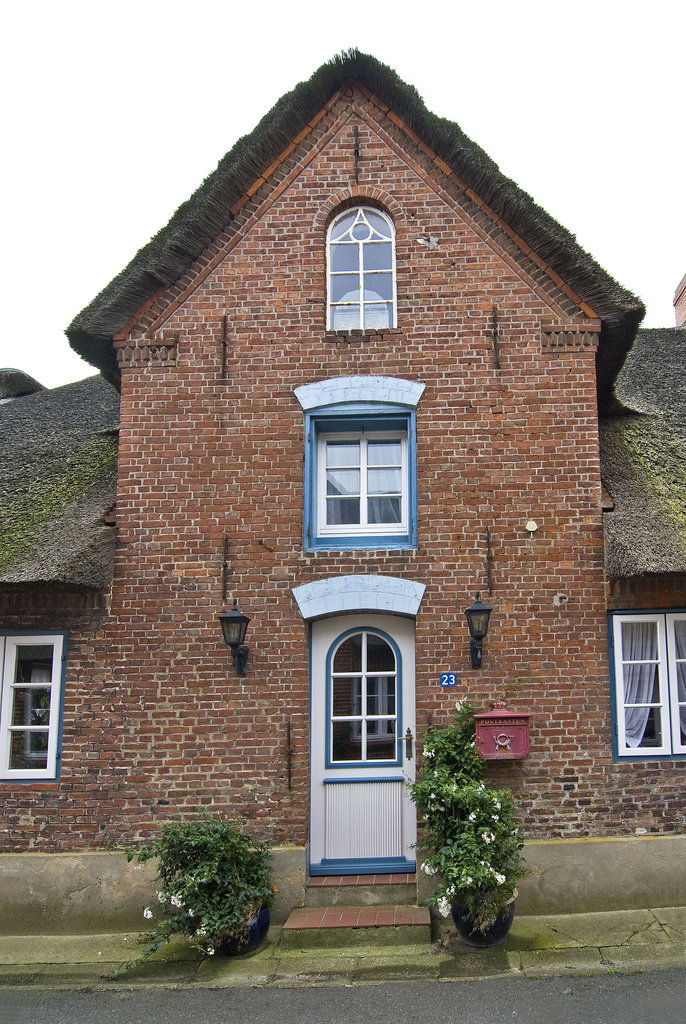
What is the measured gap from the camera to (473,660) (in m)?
7.44

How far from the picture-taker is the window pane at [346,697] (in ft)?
25.6

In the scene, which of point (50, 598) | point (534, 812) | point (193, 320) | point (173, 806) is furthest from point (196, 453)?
point (534, 812)

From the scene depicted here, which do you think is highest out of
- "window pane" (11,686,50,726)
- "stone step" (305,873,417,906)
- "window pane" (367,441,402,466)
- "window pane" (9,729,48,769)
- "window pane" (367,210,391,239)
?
"window pane" (367,210,391,239)

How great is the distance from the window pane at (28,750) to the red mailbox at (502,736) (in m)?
4.20

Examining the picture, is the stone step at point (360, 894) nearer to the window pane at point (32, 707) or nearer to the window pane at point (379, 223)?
the window pane at point (32, 707)

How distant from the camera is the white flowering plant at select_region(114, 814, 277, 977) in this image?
6.44 metres

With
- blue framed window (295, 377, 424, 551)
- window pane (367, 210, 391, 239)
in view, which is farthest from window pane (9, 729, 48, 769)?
window pane (367, 210, 391, 239)

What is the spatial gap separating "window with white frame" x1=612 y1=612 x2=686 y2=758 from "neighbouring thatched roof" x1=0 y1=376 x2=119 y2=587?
16.9 ft

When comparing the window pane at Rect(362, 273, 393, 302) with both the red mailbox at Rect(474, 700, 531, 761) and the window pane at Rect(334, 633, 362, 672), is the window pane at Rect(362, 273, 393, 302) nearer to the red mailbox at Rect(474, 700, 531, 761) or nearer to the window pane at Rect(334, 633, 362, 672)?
the window pane at Rect(334, 633, 362, 672)

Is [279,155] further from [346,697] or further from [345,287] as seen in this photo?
[346,697]

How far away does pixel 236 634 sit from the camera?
7.30 m

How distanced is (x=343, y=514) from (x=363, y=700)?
189cm

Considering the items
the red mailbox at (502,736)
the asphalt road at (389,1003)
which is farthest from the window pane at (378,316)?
the asphalt road at (389,1003)

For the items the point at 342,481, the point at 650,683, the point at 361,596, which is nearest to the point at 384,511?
the point at 342,481
